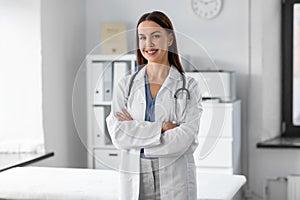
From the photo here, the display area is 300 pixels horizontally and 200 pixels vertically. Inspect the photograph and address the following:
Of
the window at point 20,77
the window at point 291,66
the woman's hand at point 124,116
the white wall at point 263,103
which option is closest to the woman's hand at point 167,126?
the woman's hand at point 124,116

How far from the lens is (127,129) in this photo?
1985 mm

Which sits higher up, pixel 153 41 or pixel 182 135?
pixel 153 41

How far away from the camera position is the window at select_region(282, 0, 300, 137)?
4.61 meters

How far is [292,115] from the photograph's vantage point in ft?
15.3

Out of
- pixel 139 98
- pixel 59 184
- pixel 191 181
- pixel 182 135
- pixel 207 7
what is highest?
pixel 207 7

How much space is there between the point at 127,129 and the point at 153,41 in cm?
30

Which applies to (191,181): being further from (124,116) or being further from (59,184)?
(59,184)

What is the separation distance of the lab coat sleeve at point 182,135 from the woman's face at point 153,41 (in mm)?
148

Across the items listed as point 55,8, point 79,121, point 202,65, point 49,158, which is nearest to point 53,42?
point 55,8

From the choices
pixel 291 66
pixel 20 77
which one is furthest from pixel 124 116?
pixel 291 66

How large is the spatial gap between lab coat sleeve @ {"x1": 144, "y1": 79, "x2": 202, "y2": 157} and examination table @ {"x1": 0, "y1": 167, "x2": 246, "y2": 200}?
671 mm

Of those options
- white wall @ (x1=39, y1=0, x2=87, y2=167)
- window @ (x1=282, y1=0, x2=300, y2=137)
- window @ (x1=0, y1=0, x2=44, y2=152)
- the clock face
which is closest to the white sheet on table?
window @ (x1=0, y1=0, x2=44, y2=152)

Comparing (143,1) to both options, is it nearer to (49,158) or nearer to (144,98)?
(49,158)

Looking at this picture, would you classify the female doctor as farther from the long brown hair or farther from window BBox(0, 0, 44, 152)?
window BBox(0, 0, 44, 152)
